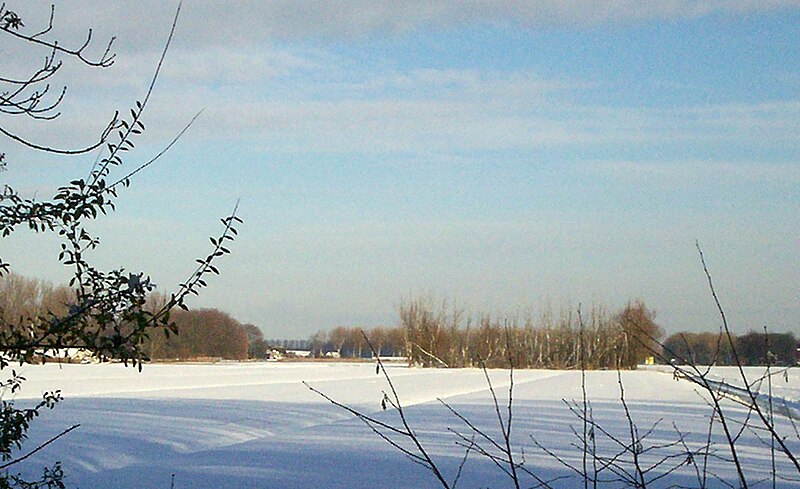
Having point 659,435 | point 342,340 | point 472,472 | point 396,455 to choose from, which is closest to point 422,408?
point 659,435

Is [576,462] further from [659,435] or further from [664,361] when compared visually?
[664,361]

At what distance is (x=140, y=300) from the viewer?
2676mm

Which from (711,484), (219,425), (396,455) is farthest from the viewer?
(219,425)

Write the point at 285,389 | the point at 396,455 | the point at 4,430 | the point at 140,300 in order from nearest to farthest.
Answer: the point at 140,300, the point at 4,430, the point at 396,455, the point at 285,389

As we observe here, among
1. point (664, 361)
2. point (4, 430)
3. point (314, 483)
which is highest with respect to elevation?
point (664, 361)

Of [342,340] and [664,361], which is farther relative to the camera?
[342,340]

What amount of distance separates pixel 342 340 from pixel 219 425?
7808 centimetres

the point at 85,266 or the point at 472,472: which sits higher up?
the point at 85,266

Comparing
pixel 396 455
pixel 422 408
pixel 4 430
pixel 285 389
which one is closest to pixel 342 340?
pixel 285 389

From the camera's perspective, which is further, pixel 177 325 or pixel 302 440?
pixel 302 440

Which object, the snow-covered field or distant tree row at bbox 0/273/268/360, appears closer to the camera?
distant tree row at bbox 0/273/268/360

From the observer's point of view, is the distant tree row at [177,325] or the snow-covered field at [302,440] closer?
the distant tree row at [177,325]

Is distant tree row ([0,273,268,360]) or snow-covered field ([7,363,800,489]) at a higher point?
distant tree row ([0,273,268,360])

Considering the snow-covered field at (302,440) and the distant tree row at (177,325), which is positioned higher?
the distant tree row at (177,325)
